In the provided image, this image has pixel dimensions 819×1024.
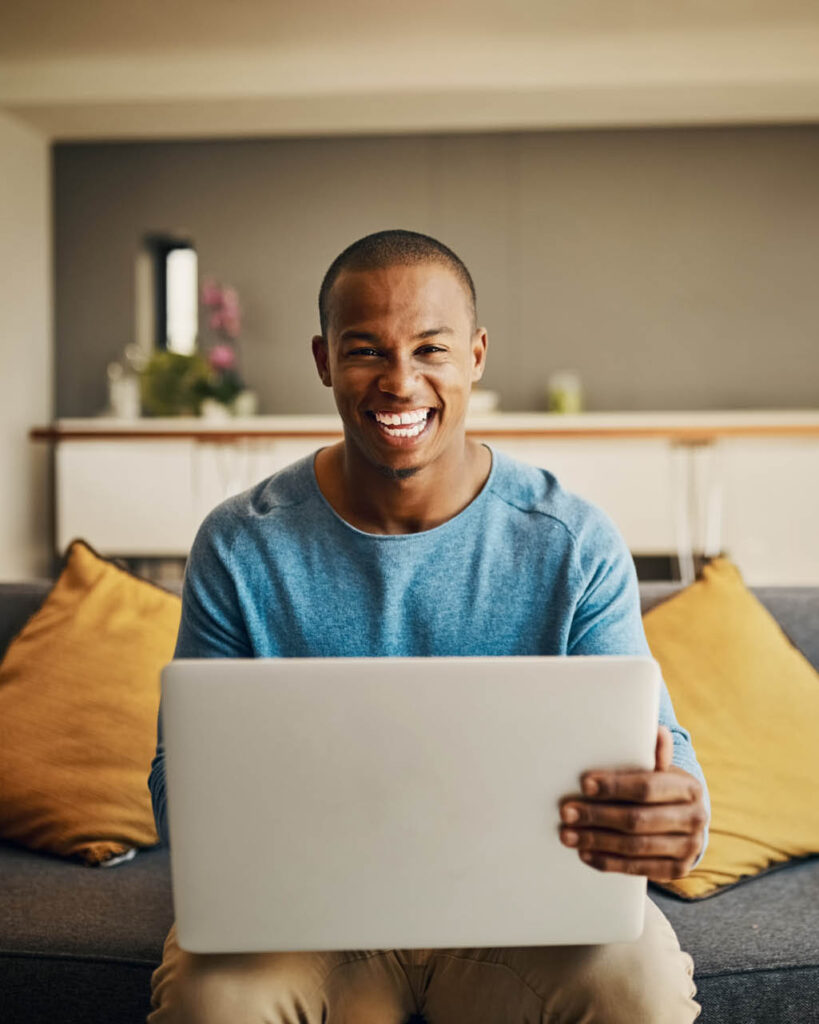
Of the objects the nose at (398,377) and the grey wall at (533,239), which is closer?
the nose at (398,377)

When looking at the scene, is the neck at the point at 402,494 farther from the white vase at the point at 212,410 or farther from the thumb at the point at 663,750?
the white vase at the point at 212,410

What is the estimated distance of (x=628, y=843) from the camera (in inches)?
36.4

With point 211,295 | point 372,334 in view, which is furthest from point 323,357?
point 211,295

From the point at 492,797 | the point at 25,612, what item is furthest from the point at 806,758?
the point at 25,612

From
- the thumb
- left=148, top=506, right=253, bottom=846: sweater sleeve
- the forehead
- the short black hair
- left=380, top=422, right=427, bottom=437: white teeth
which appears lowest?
the thumb

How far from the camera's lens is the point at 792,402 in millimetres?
5477

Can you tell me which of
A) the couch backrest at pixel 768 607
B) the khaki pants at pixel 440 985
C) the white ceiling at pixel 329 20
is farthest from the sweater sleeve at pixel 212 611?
the white ceiling at pixel 329 20

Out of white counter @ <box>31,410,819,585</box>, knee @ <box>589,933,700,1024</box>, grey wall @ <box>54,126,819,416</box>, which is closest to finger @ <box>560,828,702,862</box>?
knee @ <box>589,933,700,1024</box>

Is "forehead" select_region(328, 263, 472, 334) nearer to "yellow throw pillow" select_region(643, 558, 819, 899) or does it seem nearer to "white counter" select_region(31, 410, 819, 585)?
"yellow throw pillow" select_region(643, 558, 819, 899)

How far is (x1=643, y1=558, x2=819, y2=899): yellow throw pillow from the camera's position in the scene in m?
1.55

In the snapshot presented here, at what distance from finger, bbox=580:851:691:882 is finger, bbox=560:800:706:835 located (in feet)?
0.09

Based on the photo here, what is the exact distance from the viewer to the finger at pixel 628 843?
2.99ft

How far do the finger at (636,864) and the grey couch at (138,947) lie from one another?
41 cm

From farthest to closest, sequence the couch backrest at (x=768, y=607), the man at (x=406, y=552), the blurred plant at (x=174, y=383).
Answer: the blurred plant at (x=174, y=383)
the couch backrest at (x=768, y=607)
the man at (x=406, y=552)
